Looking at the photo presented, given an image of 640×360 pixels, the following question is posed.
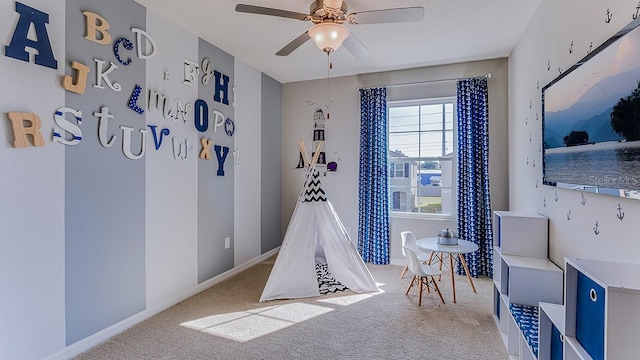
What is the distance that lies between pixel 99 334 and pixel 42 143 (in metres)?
1.41

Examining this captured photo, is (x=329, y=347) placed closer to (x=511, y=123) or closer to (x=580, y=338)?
(x=580, y=338)

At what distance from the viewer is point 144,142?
263 centimetres

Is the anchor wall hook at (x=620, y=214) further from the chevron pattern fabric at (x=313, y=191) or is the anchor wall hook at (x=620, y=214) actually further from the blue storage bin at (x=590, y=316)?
the chevron pattern fabric at (x=313, y=191)

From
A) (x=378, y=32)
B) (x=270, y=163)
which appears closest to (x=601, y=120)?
(x=378, y=32)

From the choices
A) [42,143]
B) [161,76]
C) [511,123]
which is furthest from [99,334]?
[511,123]

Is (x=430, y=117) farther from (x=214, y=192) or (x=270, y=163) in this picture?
(x=214, y=192)

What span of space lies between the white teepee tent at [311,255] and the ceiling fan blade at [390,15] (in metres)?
1.66

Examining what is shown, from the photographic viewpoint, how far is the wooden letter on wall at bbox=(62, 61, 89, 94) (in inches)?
81.2

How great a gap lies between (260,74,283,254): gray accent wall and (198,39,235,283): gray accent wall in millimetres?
740

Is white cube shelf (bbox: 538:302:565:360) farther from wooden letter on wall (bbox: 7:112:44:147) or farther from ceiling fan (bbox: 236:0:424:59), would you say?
wooden letter on wall (bbox: 7:112:44:147)

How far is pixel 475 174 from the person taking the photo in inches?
149

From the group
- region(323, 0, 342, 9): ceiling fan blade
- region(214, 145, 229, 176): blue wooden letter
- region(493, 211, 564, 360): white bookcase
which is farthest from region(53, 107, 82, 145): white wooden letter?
region(493, 211, 564, 360): white bookcase

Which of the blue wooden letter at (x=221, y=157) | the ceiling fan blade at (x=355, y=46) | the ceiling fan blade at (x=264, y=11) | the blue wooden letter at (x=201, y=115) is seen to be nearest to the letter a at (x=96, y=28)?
the blue wooden letter at (x=201, y=115)

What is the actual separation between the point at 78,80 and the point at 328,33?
1739 mm
